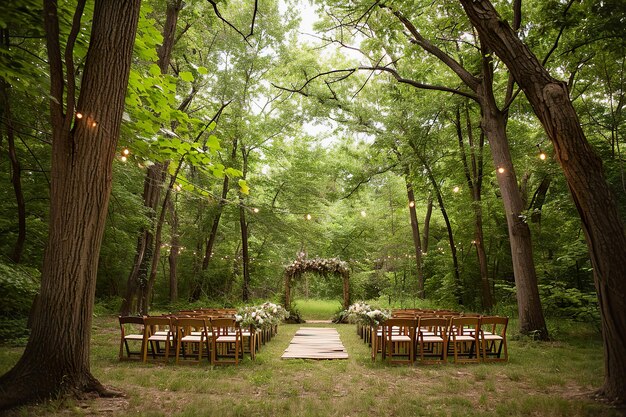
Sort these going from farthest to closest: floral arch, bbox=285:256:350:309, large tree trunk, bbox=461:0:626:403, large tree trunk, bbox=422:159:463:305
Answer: floral arch, bbox=285:256:350:309 → large tree trunk, bbox=422:159:463:305 → large tree trunk, bbox=461:0:626:403

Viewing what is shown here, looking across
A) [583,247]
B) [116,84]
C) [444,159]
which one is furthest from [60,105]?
[444,159]

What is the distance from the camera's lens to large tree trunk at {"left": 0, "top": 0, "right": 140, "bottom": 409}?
376 centimetres

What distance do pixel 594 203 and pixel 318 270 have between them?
40.8 ft

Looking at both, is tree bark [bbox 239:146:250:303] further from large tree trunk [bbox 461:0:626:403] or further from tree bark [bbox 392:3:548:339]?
large tree trunk [bbox 461:0:626:403]

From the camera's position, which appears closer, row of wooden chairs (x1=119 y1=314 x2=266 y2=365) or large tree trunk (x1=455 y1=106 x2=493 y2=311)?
row of wooden chairs (x1=119 y1=314 x2=266 y2=365)

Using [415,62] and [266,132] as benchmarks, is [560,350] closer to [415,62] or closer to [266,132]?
[415,62]

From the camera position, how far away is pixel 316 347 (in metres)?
8.64

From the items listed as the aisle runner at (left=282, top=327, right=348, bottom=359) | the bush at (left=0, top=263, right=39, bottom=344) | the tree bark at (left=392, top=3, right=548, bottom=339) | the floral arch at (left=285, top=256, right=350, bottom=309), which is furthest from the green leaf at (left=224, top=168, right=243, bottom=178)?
the floral arch at (left=285, top=256, right=350, bottom=309)

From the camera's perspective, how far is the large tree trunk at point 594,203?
162 inches

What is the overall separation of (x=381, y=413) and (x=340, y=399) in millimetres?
652

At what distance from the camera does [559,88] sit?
4.48 m

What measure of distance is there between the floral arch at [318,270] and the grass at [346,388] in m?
8.29

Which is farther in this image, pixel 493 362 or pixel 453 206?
pixel 453 206

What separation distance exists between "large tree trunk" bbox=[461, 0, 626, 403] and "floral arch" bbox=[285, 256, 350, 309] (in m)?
11.8
